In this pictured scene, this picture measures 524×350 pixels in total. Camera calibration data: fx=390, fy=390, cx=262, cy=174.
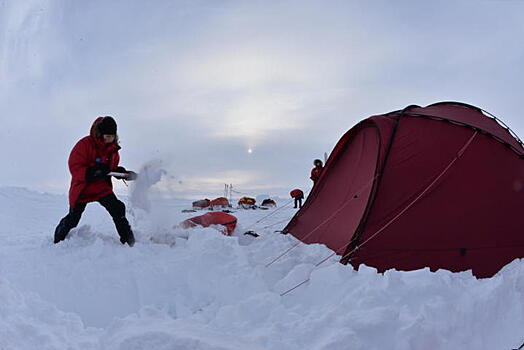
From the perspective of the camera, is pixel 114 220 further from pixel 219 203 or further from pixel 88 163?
pixel 219 203

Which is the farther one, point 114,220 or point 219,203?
point 219,203

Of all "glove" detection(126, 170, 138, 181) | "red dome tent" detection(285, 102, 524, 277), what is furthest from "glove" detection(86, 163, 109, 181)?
"red dome tent" detection(285, 102, 524, 277)

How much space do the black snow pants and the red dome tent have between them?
103 inches

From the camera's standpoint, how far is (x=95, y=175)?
16.5 feet

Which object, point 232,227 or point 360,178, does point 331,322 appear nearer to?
point 360,178

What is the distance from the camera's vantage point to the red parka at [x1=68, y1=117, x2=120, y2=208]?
5.00m

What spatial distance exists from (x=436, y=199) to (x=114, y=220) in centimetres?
400

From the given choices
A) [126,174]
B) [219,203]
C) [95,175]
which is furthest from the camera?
[219,203]

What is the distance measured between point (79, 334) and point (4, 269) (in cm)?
212

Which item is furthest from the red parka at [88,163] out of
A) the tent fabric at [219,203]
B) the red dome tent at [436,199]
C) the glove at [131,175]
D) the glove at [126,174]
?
the tent fabric at [219,203]

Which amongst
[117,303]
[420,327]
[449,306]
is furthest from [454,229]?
[117,303]

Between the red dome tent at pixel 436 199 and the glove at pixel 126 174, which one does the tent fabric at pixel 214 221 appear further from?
the red dome tent at pixel 436 199

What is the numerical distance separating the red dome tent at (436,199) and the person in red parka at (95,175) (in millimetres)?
2841

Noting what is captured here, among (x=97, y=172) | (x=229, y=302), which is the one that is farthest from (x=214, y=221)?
(x=229, y=302)
